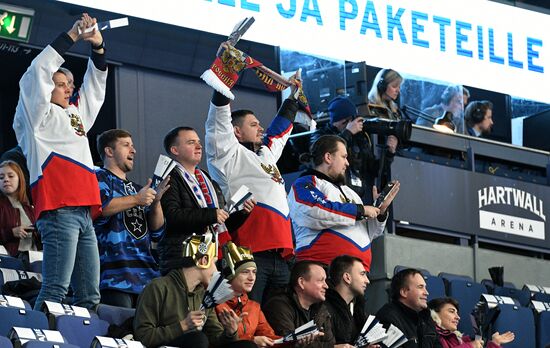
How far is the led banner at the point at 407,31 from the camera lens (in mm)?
10688

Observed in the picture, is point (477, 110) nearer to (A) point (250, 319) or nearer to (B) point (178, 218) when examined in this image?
(B) point (178, 218)

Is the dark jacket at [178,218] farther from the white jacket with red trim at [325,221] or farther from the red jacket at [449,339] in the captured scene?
the red jacket at [449,339]

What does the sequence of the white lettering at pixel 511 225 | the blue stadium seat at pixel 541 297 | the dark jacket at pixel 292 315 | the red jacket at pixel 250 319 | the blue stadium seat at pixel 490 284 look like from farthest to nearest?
the white lettering at pixel 511 225
the blue stadium seat at pixel 541 297
the blue stadium seat at pixel 490 284
the dark jacket at pixel 292 315
the red jacket at pixel 250 319

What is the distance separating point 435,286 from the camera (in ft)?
30.5

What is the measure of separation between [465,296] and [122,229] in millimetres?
3096

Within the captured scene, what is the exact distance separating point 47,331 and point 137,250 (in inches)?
57.3

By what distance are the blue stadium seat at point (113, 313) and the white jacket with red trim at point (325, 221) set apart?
5.92 ft

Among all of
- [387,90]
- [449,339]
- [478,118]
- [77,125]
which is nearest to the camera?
[77,125]

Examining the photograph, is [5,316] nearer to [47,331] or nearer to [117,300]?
[47,331]

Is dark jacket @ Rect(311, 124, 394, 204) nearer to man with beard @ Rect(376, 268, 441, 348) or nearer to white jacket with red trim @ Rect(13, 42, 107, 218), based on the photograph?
man with beard @ Rect(376, 268, 441, 348)

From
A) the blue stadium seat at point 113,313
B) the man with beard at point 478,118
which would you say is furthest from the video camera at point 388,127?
the blue stadium seat at point 113,313

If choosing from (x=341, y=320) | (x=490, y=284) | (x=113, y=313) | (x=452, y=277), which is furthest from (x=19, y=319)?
(x=490, y=284)

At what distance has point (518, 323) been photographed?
920 cm

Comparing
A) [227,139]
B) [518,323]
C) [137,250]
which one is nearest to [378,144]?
[518,323]
